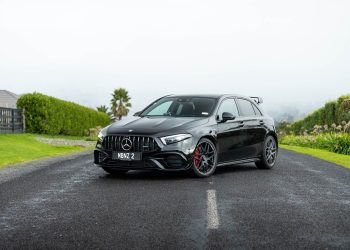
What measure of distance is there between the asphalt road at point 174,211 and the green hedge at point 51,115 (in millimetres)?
23040

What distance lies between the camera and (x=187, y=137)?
10320mm

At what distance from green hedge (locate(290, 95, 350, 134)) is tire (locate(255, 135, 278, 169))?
704 inches

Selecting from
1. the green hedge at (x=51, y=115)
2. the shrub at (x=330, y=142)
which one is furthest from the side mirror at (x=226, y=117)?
the green hedge at (x=51, y=115)

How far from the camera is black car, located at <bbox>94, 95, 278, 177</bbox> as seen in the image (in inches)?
404

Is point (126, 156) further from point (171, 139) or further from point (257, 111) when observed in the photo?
point (257, 111)

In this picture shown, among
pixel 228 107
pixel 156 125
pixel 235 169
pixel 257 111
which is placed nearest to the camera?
pixel 156 125

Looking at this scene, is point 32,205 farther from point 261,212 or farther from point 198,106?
point 198,106

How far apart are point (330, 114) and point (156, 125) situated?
80.3ft

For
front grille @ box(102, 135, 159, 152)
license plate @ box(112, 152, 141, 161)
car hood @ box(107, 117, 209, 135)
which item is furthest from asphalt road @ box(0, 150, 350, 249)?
car hood @ box(107, 117, 209, 135)

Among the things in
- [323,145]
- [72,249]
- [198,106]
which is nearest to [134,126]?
[198,106]

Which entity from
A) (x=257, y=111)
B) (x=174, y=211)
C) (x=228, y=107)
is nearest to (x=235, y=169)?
(x=257, y=111)

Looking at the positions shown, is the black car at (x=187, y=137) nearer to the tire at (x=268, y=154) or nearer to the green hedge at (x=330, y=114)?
the tire at (x=268, y=154)

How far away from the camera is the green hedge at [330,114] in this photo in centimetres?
3038

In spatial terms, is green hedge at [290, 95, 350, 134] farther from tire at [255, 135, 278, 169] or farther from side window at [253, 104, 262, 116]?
side window at [253, 104, 262, 116]
